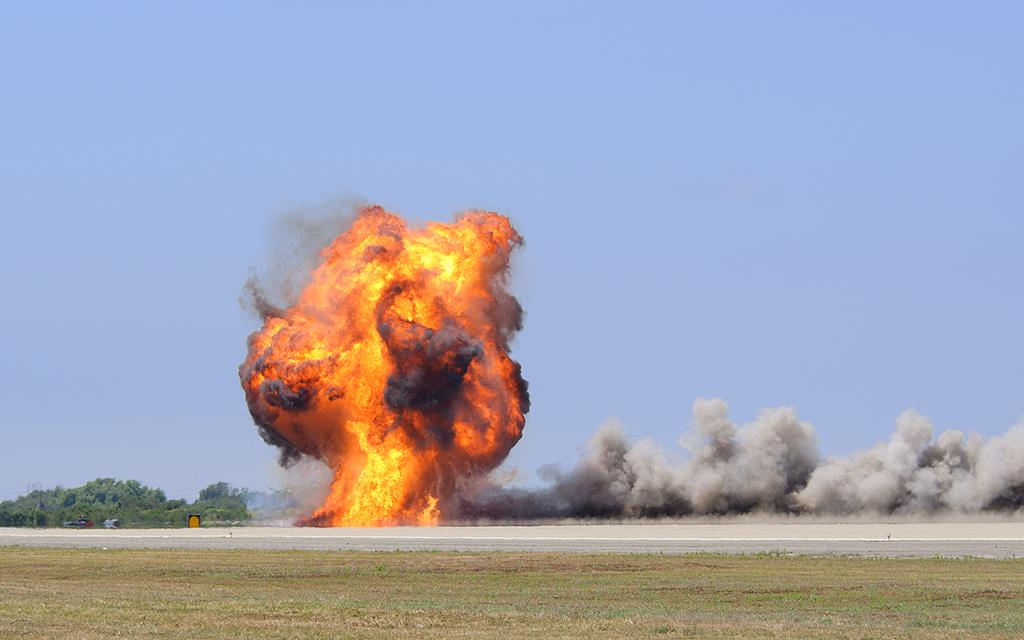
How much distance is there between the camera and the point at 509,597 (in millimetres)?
48688

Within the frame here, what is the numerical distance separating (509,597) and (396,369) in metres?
58.2

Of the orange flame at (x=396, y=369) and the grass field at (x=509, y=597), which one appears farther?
the orange flame at (x=396, y=369)

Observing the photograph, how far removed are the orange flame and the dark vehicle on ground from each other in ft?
101

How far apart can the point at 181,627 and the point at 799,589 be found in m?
20.1

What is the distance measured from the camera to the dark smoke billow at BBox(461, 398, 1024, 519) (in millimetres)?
106438

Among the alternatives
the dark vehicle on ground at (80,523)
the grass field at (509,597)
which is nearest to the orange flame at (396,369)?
the dark vehicle on ground at (80,523)

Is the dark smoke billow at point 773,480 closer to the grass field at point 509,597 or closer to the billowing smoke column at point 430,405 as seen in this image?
the billowing smoke column at point 430,405

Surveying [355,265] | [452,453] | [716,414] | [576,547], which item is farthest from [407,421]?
[576,547]

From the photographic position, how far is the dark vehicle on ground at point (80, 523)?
13362cm

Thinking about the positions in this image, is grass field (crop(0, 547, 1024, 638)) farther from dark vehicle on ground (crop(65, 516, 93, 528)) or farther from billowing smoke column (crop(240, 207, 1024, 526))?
dark vehicle on ground (crop(65, 516, 93, 528))

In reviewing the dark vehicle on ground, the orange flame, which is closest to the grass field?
the orange flame

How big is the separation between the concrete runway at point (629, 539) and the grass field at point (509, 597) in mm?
6109

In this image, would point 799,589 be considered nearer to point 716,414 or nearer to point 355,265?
point 355,265

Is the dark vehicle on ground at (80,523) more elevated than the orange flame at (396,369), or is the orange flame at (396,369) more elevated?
the orange flame at (396,369)
